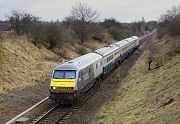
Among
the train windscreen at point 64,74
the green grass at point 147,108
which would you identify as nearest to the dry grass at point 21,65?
the train windscreen at point 64,74

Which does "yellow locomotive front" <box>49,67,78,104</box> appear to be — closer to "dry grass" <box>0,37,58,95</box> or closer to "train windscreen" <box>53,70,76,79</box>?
"train windscreen" <box>53,70,76,79</box>

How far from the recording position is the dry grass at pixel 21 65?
2762 cm

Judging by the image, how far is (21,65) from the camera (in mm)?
32688

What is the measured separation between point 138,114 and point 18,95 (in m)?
11.1

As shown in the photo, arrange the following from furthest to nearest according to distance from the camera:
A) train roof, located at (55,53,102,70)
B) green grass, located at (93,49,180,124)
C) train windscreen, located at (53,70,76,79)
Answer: train roof, located at (55,53,102,70) → train windscreen, located at (53,70,76,79) → green grass, located at (93,49,180,124)

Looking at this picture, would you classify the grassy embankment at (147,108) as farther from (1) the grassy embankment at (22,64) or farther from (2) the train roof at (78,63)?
(1) the grassy embankment at (22,64)

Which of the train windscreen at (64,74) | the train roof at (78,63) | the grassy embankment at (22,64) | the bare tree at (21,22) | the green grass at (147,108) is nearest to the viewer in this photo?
the green grass at (147,108)

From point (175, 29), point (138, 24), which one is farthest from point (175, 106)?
point (138, 24)

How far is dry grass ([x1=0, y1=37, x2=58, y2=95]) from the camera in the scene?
27.6 metres

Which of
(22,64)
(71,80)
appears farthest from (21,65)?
(71,80)

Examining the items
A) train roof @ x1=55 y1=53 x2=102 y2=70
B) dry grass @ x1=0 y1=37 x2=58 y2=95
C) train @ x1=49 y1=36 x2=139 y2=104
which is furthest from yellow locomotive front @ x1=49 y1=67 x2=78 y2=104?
dry grass @ x1=0 y1=37 x2=58 y2=95

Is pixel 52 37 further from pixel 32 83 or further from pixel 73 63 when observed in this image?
pixel 73 63

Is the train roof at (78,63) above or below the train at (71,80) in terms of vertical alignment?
above

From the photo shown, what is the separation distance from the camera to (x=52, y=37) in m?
48.2
